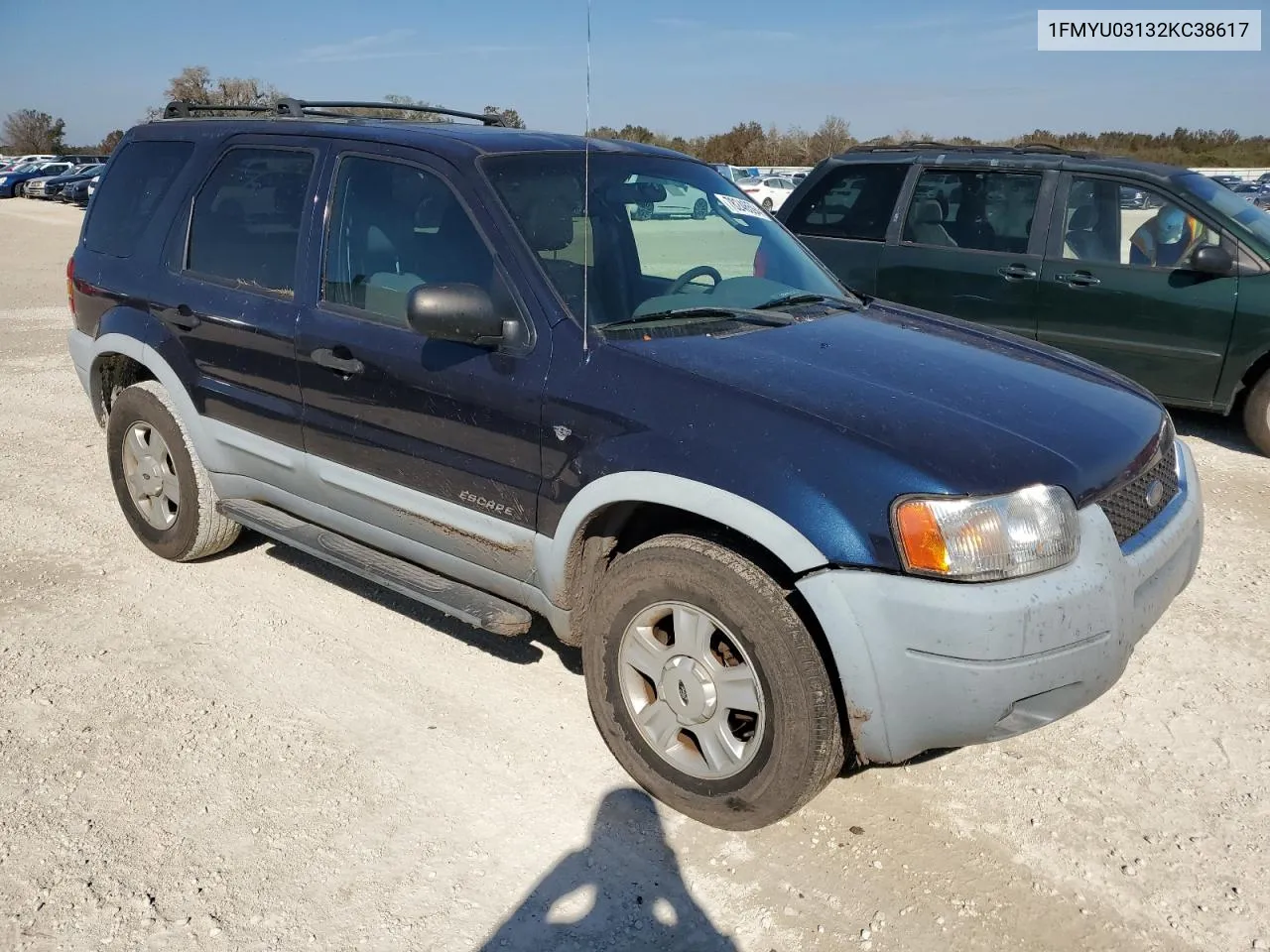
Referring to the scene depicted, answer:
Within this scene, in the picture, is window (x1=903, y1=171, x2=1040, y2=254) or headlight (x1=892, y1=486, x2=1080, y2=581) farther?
window (x1=903, y1=171, x2=1040, y2=254)

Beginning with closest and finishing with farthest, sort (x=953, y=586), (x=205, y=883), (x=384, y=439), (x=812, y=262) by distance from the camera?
(x=953, y=586), (x=205, y=883), (x=384, y=439), (x=812, y=262)

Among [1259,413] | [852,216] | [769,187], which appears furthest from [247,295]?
[769,187]

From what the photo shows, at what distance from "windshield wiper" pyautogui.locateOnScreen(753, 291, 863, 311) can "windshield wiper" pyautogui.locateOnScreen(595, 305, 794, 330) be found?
3.8 inches

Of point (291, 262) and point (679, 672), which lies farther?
point (291, 262)

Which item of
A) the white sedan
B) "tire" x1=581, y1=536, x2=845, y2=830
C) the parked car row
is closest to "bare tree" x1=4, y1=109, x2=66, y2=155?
the parked car row

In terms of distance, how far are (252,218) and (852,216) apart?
4847 millimetres

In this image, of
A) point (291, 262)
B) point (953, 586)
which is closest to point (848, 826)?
point (953, 586)

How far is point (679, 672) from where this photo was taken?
3.00 meters

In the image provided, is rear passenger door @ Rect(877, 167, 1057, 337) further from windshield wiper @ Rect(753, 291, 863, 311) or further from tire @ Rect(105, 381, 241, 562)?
tire @ Rect(105, 381, 241, 562)

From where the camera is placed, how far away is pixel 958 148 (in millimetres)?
7496

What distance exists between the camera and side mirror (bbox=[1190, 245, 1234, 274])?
646cm

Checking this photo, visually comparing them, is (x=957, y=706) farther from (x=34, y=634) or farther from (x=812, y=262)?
(x=34, y=634)

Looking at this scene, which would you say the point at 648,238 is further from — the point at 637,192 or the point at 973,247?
the point at 973,247

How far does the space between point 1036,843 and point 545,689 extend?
5.61 feet
